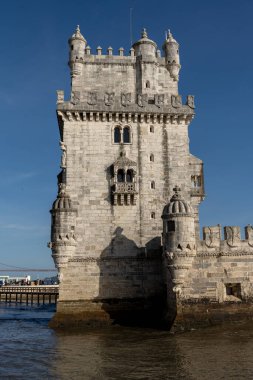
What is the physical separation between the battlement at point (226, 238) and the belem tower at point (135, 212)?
0.21 ft

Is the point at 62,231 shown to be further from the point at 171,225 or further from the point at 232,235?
the point at 232,235

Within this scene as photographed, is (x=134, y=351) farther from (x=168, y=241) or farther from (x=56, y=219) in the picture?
(x=56, y=219)

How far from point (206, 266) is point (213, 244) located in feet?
4.89

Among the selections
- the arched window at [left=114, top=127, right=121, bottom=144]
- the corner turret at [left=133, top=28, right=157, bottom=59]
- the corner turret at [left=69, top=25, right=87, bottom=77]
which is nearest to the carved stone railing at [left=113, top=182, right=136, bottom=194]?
the arched window at [left=114, top=127, right=121, bottom=144]

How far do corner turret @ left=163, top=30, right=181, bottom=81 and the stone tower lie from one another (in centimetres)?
166

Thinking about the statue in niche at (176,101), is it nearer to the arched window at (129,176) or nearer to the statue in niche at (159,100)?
the statue in niche at (159,100)

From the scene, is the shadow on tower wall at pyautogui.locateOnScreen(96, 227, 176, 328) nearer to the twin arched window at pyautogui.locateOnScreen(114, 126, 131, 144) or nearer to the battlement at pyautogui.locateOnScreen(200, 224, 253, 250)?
the battlement at pyautogui.locateOnScreen(200, 224, 253, 250)

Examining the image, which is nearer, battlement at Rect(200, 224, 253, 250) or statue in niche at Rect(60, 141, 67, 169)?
battlement at Rect(200, 224, 253, 250)

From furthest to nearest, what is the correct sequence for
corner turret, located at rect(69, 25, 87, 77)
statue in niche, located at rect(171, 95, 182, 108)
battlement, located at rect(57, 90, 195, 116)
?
corner turret, located at rect(69, 25, 87, 77), statue in niche, located at rect(171, 95, 182, 108), battlement, located at rect(57, 90, 195, 116)

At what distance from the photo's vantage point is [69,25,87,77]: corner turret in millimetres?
33312

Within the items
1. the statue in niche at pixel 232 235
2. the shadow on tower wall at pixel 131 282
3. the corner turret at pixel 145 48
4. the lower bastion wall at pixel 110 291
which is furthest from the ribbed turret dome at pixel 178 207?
the corner turret at pixel 145 48

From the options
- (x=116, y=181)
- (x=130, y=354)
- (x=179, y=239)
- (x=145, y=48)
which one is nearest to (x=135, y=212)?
(x=116, y=181)

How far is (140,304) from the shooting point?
29.4 metres

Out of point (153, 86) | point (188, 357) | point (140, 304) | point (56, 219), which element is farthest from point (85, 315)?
point (153, 86)
